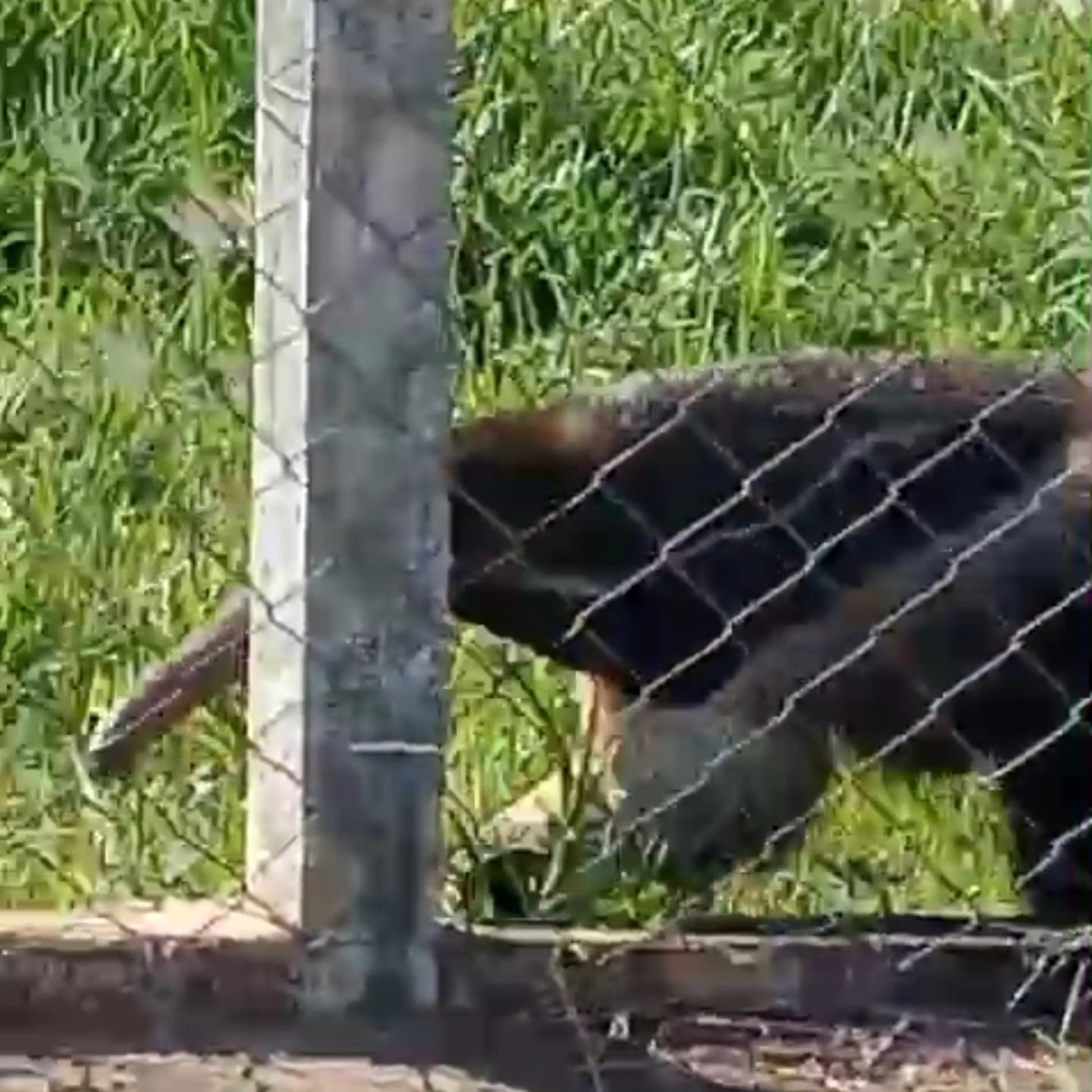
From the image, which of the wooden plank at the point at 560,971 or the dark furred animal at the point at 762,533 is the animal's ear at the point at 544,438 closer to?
the dark furred animal at the point at 762,533

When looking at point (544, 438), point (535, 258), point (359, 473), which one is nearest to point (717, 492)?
point (544, 438)

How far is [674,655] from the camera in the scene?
362 cm

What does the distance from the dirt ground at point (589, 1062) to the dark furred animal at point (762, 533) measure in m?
0.96

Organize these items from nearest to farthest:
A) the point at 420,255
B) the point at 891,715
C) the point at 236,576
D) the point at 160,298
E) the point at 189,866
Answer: the point at 420,255, the point at 236,576, the point at 189,866, the point at 891,715, the point at 160,298

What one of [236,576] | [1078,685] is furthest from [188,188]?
[236,576]

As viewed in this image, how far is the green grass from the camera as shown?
353cm

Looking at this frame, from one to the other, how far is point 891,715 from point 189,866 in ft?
2.86

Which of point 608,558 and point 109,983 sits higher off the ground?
point 608,558

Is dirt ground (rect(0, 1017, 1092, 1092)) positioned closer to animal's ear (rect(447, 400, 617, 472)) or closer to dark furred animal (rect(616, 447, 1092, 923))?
dark furred animal (rect(616, 447, 1092, 923))

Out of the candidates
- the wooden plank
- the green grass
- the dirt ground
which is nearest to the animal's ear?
the green grass

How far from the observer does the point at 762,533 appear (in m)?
3.66

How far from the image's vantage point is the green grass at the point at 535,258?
3525 mm

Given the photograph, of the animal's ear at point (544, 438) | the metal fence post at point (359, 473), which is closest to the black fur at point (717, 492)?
the animal's ear at point (544, 438)

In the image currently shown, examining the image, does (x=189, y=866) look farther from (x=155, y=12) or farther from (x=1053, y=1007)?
(x=155, y=12)
